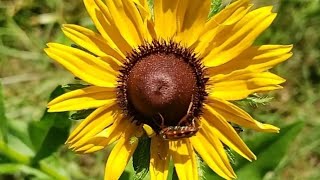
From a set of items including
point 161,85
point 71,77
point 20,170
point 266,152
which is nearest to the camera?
point 161,85

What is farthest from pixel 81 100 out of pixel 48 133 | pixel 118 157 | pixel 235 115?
pixel 48 133

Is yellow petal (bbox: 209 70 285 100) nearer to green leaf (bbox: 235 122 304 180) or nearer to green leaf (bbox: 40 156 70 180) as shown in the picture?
green leaf (bbox: 235 122 304 180)

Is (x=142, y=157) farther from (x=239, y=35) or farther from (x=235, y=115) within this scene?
(x=239, y=35)

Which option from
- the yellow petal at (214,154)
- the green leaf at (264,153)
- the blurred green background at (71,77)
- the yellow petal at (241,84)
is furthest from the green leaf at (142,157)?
the blurred green background at (71,77)

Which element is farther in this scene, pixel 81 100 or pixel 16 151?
pixel 16 151

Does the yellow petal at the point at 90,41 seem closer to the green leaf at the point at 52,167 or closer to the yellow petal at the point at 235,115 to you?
the yellow petal at the point at 235,115

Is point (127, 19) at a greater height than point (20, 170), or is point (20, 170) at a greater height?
point (127, 19)

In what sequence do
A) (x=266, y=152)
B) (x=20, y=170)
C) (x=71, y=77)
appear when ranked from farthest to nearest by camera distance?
(x=71, y=77)
(x=20, y=170)
(x=266, y=152)

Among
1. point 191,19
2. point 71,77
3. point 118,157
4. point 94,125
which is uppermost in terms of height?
point 71,77
